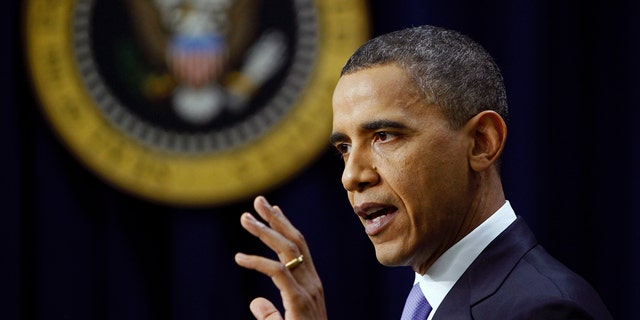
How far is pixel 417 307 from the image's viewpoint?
113cm

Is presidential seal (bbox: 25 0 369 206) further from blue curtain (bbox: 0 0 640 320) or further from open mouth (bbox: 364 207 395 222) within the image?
open mouth (bbox: 364 207 395 222)

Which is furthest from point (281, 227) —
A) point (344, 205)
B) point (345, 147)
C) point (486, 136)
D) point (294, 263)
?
point (344, 205)

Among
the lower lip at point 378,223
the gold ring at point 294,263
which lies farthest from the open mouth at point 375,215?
the gold ring at point 294,263

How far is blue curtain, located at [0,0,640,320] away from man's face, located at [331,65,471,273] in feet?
3.05

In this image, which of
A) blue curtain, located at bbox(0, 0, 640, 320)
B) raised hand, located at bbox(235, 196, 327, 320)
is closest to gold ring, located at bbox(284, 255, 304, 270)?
raised hand, located at bbox(235, 196, 327, 320)

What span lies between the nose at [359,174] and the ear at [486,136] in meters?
0.12

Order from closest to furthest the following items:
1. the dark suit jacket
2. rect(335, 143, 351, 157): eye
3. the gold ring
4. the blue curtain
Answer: the dark suit jacket
the gold ring
rect(335, 143, 351, 157): eye
the blue curtain

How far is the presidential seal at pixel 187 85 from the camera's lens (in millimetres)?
2117

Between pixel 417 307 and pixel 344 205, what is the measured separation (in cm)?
97

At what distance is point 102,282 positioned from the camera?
83.7 inches

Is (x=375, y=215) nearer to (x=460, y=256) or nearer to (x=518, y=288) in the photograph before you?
(x=460, y=256)

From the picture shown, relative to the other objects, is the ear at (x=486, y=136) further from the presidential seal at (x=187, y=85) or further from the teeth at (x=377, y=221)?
the presidential seal at (x=187, y=85)

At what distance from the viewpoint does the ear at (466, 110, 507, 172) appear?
1.10 metres

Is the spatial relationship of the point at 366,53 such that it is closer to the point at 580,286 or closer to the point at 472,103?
the point at 472,103
